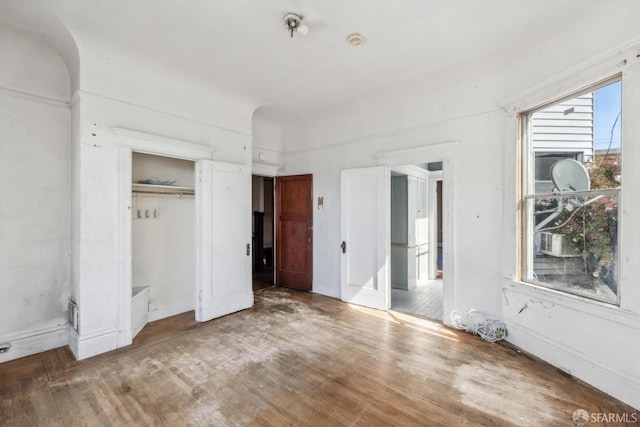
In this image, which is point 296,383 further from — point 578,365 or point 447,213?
point 447,213

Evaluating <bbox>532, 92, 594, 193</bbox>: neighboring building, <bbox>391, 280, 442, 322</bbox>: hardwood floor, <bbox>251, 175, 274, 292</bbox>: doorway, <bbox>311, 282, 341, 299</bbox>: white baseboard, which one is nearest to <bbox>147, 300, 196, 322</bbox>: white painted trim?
<bbox>311, 282, 341, 299</bbox>: white baseboard

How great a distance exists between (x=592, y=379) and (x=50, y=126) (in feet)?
18.5

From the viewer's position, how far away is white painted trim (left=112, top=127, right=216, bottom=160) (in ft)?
9.86

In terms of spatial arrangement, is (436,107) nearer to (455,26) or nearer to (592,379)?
(455,26)

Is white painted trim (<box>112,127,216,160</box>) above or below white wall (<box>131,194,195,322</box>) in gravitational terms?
above

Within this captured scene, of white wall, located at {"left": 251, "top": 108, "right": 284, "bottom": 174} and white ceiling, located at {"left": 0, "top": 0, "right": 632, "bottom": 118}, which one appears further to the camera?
white wall, located at {"left": 251, "top": 108, "right": 284, "bottom": 174}

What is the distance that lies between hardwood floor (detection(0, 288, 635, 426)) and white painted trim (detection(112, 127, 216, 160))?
7.11ft

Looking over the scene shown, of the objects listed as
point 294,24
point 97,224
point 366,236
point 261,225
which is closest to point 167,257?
point 97,224

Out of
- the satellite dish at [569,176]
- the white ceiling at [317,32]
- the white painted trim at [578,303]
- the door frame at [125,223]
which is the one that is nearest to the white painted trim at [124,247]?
the door frame at [125,223]

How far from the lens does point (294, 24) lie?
2488 millimetres

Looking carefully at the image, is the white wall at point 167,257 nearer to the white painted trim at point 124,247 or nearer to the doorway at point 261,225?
the white painted trim at point 124,247

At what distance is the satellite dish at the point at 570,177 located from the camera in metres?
2.47

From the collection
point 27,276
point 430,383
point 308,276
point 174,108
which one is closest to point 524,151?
point 430,383

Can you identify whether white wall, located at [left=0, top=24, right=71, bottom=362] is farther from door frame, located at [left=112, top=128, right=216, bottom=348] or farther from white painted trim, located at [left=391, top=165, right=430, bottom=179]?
white painted trim, located at [left=391, top=165, right=430, bottom=179]
